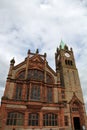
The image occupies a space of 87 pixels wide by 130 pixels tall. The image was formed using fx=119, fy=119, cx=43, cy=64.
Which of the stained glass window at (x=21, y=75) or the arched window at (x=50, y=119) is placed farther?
the stained glass window at (x=21, y=75)

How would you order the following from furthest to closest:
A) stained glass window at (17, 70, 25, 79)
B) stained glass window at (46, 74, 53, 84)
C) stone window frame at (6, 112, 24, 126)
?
stained glass window at (46, 74, 53, 84)
stained glass window at (17, 70, 25, 79)
stone window frame at (6, 112, 24, 126)

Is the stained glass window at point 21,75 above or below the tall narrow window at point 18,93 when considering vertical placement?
above

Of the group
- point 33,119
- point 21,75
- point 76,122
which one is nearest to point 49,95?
point 33,119

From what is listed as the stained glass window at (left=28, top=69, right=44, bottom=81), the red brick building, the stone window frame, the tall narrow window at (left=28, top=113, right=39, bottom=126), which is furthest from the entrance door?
the stone window frame

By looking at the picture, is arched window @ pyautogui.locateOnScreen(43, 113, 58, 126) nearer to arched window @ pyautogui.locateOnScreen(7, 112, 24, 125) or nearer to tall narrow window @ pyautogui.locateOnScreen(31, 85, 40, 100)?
tall narrow window @ pyautogui.locateOnScreen(31, 85, 40, 100)

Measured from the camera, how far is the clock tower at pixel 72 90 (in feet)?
103

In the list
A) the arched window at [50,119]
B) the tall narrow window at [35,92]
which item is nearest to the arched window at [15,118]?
the tall narrow window at [35,92]

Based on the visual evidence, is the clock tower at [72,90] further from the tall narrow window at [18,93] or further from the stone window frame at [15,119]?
the tall narrow window at [18,93]

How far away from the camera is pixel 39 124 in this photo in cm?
2681

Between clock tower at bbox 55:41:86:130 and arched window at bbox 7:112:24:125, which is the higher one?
clock tower at bbox 55:41:86:130

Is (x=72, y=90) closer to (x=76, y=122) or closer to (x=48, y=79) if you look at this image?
(x=48, y=79)

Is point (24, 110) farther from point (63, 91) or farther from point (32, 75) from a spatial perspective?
point (63, 91)

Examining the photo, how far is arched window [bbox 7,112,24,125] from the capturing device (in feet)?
83.9

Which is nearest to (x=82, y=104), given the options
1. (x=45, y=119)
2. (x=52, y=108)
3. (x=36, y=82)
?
(x=52, y=108)
